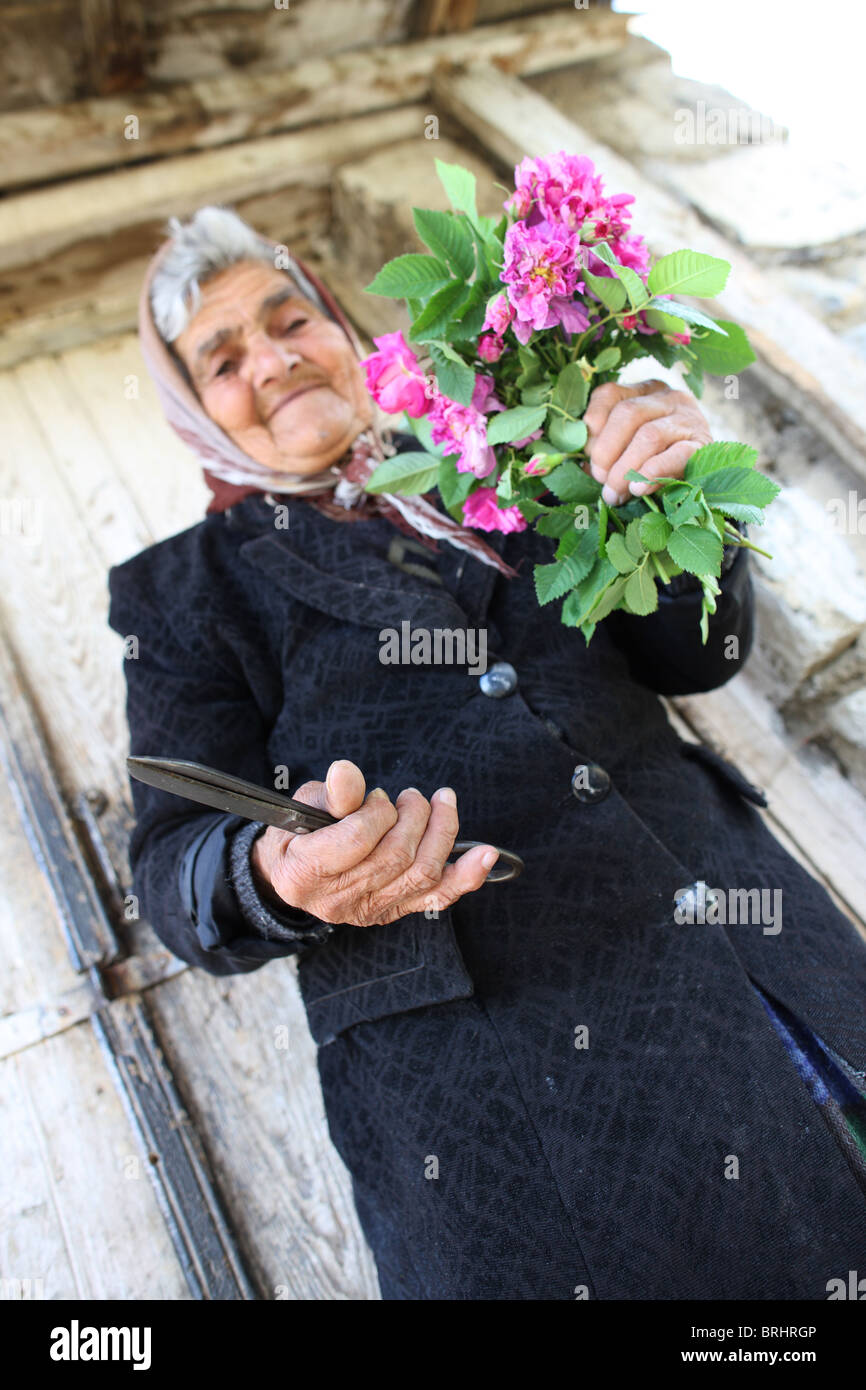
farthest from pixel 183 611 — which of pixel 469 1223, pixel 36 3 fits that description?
pixel 36 3

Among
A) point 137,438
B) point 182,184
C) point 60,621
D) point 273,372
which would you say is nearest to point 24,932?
point 60,621

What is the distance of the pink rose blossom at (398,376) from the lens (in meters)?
1.26

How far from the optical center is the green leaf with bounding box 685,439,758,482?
1.09 meters

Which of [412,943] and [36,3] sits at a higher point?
[36,3]

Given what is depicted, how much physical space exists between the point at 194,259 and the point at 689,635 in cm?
115

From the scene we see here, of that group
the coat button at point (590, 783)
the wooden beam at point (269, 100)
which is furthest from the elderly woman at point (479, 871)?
the wooden beam at point (269, 100)

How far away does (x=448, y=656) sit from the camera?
1492mm

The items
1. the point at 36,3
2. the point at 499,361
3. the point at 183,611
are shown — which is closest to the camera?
the point at 499,361

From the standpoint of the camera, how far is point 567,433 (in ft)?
3.94

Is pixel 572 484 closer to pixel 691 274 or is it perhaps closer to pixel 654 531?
pixel 654 531

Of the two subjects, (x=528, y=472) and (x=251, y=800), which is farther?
(x=528, y=472)

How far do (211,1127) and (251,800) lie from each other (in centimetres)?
93

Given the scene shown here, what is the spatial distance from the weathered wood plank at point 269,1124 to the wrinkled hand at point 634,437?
111 cm
